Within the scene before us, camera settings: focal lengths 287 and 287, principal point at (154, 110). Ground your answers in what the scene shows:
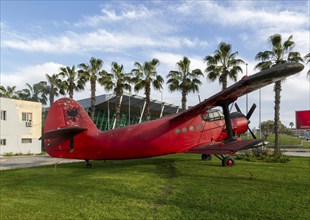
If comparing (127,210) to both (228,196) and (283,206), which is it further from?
(283,206)

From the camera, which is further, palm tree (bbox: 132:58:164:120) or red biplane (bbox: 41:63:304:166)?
palm tree (bbox: 132:58:164:120)

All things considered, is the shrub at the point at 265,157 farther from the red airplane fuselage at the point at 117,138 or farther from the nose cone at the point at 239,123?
the red airplane fuselage at the point at 117,138

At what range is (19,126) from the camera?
132 feet

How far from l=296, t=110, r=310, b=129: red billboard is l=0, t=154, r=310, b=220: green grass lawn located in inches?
1987

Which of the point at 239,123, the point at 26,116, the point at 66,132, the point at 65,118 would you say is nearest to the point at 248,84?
the point at 239,123

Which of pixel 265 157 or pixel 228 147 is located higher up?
pixel 228 147

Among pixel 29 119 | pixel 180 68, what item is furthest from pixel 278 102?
pixel 29 119

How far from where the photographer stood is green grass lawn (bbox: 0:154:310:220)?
23.0ft

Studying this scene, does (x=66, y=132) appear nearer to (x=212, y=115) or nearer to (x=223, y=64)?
(x=212, y=115)

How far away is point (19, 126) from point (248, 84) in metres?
36.8

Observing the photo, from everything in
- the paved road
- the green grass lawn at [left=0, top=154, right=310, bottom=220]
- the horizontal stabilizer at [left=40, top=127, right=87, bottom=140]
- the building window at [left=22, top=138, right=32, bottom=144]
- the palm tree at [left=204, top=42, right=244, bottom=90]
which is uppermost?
the palm tree at [left=204, top=42, right=244, bottom=90]

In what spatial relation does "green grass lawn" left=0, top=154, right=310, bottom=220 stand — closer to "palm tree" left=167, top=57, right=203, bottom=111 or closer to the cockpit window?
the cockpit window

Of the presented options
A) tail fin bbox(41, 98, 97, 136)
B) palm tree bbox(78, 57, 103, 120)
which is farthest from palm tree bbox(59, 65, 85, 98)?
tail fin bbox(41, 98, 97, 136)

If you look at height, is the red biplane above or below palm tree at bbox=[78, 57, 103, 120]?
below
